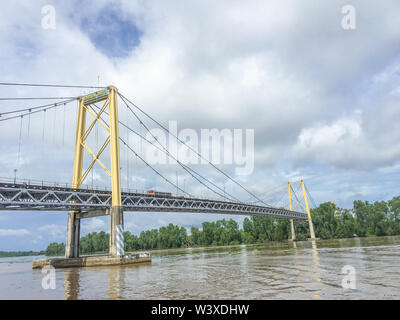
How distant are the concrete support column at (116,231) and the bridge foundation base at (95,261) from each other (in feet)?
3.59

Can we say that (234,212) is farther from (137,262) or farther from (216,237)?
A: (216,237)

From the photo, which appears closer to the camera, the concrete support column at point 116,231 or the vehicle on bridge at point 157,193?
the concrete support column at point 116,231

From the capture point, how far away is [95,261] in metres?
35.3

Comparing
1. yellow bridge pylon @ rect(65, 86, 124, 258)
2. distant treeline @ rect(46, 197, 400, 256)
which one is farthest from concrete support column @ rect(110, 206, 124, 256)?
distant treeline @ rect(46, 197, 400, 256)

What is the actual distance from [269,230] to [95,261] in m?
87.2

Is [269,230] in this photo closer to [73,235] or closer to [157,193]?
[157,193]

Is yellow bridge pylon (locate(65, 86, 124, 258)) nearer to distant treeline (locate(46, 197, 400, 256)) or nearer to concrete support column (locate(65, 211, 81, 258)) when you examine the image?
concrete support column (locate(65, 211, 81, 258))

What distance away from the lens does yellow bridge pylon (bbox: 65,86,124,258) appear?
37.2 meters

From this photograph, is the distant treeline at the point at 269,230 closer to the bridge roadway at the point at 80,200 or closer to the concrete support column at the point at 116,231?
the bridge roadway at the point at 80,200

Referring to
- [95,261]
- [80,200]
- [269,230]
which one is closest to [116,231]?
[95,261]

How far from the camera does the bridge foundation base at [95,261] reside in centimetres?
3444

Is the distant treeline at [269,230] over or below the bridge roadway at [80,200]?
below

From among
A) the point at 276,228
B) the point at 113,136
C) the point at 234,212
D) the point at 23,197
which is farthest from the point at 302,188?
the point at 23,197

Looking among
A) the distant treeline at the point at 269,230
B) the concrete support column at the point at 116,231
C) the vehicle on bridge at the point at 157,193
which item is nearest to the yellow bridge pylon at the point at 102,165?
the concrete support column at the point at 116,231
